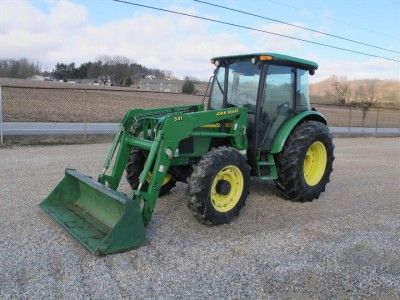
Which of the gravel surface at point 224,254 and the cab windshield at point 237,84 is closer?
the gravel surface at point 224,254

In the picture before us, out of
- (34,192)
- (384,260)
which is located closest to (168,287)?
(384,260)

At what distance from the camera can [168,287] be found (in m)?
3.77

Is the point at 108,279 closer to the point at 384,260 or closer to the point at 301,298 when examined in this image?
the point at 301,298

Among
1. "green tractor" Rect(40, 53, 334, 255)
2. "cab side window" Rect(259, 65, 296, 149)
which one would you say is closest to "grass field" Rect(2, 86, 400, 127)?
"green tractor" Rect(40, 53, 334, 255)

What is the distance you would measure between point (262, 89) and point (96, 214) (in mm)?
2834

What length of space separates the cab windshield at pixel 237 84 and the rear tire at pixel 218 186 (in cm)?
124

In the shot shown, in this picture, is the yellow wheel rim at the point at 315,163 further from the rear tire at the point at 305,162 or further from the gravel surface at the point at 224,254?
the gravel surface at the point at 224,254

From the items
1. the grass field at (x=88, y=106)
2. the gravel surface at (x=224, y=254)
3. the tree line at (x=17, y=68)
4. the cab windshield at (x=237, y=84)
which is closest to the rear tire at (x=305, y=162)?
the gravel surface at (x=224, y=254)

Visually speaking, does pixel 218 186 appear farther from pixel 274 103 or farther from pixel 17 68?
pixel 17 68

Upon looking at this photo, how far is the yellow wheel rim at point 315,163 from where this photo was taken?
6918 millimetres

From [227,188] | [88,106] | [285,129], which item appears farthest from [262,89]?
[88,106]

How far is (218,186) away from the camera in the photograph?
5.27 meters

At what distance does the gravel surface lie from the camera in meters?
3.77

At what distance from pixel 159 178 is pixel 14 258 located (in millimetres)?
1675
